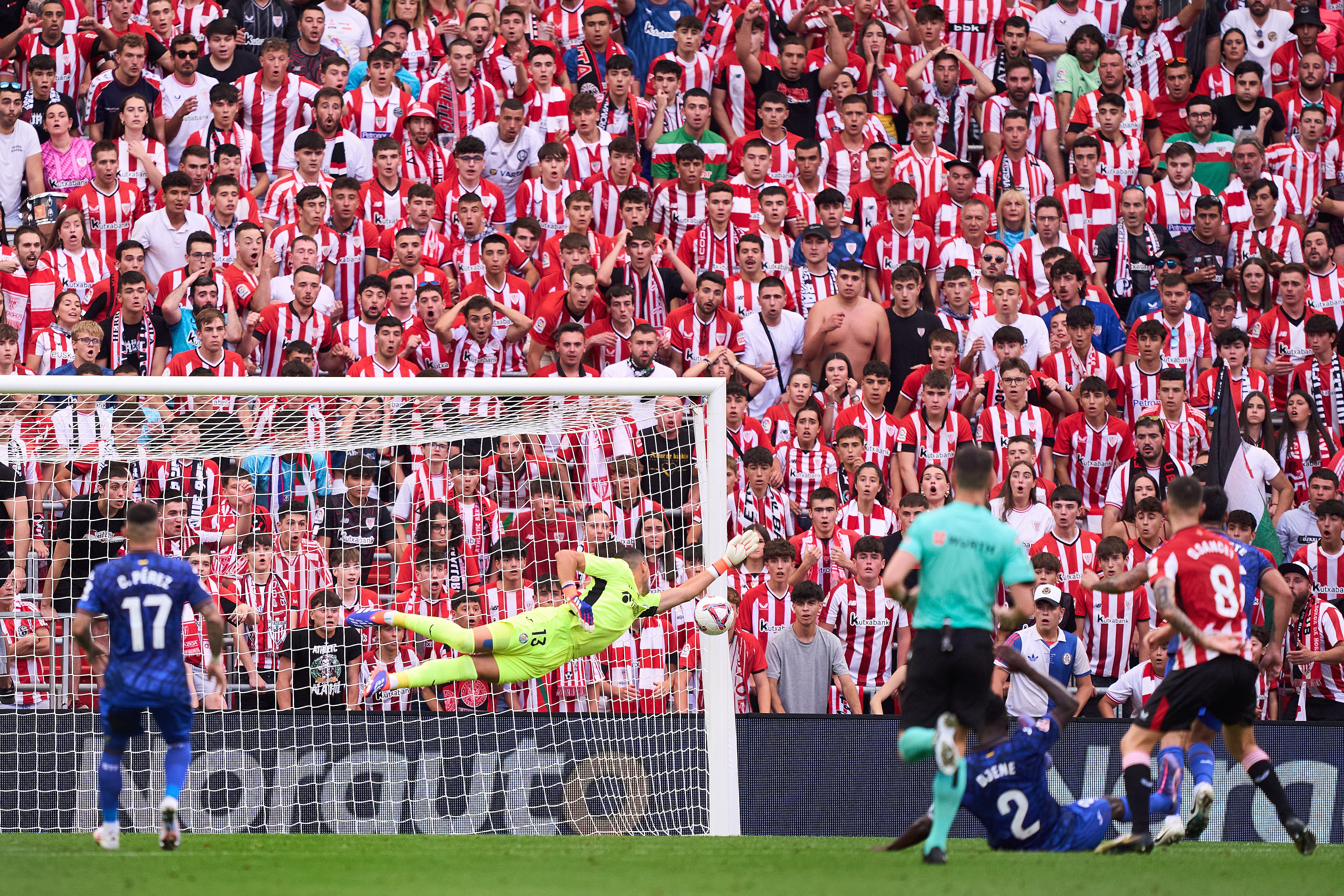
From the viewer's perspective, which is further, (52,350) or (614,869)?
(52,350)

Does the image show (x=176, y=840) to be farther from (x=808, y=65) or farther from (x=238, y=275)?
(x=808, y=65)

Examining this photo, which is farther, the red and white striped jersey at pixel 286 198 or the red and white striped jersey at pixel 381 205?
the red and white striped jersey at pixel 381 205

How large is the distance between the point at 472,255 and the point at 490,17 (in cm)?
345

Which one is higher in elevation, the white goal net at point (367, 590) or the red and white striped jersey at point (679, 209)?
the red and white striped jersey at point (679, 209)

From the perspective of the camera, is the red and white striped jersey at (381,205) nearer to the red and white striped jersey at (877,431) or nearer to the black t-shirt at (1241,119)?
the red and white striped jersey at (877,431)

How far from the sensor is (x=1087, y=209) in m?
16.4

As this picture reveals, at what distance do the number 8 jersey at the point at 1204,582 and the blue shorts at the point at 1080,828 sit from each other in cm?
85

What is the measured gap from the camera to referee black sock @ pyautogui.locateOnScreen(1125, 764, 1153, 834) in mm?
8508

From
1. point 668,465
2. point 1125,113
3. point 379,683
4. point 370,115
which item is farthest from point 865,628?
point 1125,113

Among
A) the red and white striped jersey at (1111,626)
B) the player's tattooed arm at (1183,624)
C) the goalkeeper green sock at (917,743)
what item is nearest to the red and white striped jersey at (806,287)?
the red and white striped jersey at (1111,626)

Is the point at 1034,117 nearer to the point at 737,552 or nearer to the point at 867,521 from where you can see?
the point at 867,521

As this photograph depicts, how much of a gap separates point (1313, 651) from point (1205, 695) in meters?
4.97

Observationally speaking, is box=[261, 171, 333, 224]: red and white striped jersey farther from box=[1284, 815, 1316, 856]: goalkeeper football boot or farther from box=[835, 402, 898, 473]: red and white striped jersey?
box=[1284, 815, 1316, 856]: goalkeeper football boot

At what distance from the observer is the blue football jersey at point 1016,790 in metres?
8.24
